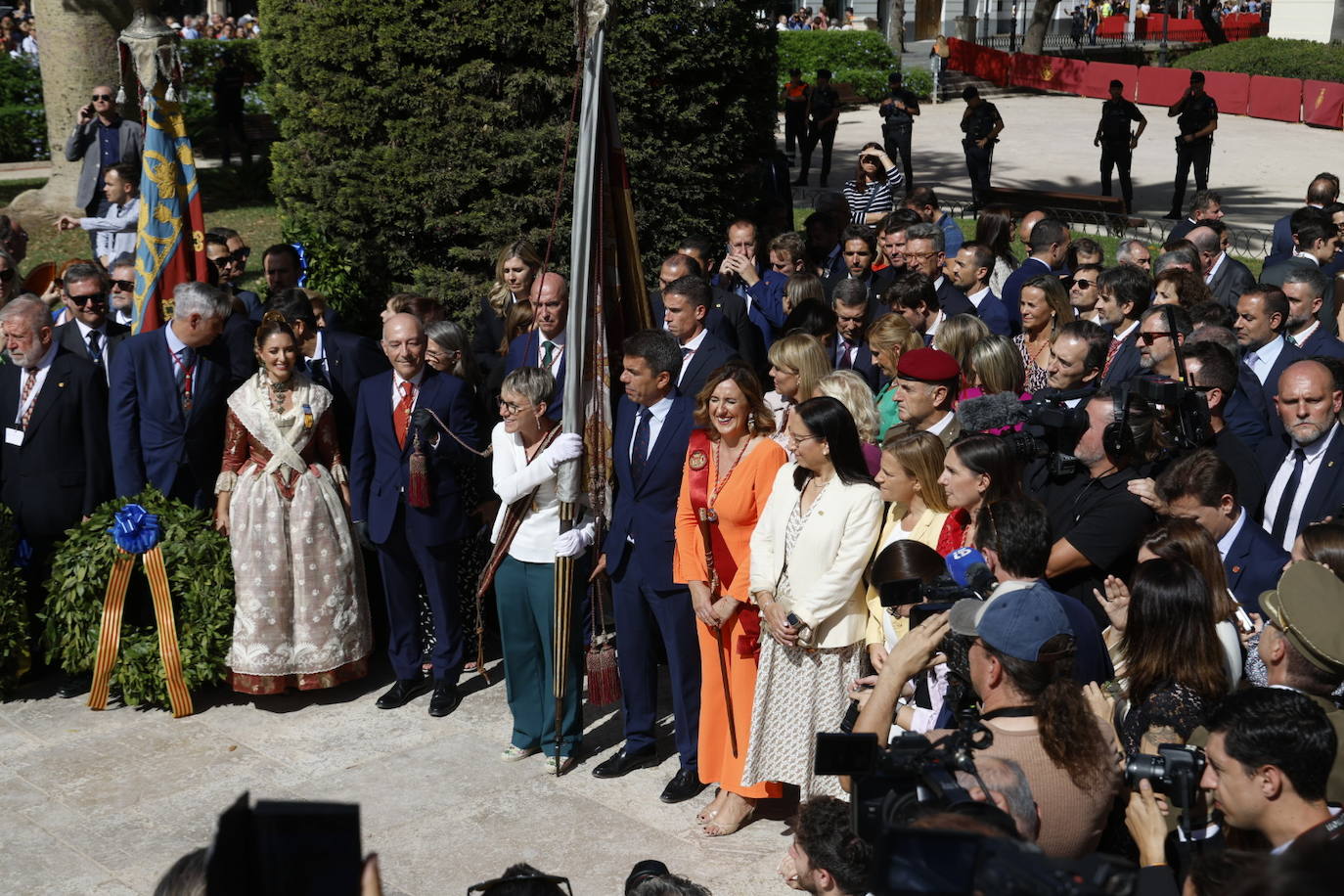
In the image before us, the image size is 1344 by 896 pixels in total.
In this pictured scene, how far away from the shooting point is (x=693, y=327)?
25.4 feet

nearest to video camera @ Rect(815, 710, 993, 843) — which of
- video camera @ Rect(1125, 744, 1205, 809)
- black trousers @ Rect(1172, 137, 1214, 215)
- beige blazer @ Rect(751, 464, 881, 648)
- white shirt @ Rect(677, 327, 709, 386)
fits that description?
video camera @ Rect(1125, 744, 1205, 809)

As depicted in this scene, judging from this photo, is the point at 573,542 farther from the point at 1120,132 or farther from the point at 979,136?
the point at 1120,132

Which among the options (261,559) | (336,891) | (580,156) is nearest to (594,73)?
(580,156)

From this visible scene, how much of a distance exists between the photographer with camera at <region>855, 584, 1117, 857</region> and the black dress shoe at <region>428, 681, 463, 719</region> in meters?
3.89

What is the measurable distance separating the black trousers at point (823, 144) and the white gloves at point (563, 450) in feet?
54.3

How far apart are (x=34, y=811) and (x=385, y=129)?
6004 mm

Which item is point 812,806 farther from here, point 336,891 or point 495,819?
point 495,819

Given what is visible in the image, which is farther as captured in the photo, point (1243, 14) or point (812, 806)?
point (1243, 14)

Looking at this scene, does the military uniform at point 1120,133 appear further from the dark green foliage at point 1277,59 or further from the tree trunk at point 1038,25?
the tree trunk at point 1038,25

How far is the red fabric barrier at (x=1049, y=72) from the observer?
130ft

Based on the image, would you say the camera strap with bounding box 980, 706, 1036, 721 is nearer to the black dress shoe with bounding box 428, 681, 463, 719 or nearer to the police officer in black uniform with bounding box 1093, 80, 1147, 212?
the black dress shoe with bounding box 428, 681, 463, 719

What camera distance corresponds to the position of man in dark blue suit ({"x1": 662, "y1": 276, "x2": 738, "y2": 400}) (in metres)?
7.56

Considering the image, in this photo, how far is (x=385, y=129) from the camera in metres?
10.8

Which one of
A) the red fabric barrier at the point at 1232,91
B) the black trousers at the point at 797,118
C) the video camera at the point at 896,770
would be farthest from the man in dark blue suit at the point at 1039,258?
the red fabric barrier at the point at 1232,91
